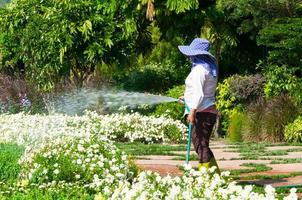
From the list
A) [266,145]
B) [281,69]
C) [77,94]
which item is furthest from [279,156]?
[77,94]

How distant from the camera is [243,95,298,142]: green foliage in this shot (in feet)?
52.1

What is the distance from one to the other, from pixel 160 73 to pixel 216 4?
13.7 ft

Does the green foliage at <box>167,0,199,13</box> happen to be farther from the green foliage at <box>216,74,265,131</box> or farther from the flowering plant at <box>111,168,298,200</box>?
the flowering plant at <box>111,168,298,200</box>

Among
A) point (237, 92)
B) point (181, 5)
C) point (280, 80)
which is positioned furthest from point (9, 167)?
point (181, 5)

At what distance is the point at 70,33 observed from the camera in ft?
67.4

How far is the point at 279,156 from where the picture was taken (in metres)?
11.6

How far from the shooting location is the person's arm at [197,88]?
7.11m

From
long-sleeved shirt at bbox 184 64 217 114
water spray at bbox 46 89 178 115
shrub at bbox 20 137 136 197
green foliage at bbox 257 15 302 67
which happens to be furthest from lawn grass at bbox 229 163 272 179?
water spray at bbox 46 89 178 115

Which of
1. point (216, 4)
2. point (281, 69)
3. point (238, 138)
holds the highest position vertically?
point (216, 4)

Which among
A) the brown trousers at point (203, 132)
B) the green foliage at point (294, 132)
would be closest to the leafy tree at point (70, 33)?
the green foliage at point (294, 132)

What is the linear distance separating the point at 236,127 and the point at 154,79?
6581 millimetres

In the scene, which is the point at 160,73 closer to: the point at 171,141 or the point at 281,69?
the point at 281,69

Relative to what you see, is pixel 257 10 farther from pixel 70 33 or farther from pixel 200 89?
pixel 200 89

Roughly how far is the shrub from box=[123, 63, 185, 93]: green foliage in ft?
49.8
